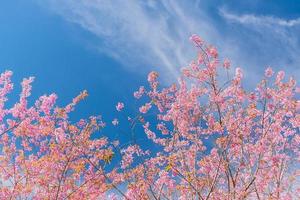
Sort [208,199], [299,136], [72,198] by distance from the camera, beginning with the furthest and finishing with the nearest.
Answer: [299,136] → [72,198] → [208,199]

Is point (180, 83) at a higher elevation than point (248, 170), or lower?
higher

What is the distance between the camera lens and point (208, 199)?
38.4 feet

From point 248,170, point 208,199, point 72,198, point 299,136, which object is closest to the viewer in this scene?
Result: point 208,199

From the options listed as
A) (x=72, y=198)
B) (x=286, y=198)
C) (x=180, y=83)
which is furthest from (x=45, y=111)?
(x=286, y=198)

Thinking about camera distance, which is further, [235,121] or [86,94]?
[86,94]

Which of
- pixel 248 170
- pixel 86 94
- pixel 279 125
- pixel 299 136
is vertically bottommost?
pixel 248 170

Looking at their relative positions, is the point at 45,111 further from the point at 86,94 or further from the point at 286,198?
the point at 286,198

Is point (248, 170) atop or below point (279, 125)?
below

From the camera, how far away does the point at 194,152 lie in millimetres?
13352

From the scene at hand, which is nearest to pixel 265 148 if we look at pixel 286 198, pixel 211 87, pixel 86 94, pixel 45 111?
pixel 211 87

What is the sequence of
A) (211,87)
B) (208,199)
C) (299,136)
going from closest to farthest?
(208,199)
(211,87)
(299,136)

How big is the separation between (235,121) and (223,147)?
1.35 m

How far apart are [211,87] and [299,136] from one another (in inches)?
203

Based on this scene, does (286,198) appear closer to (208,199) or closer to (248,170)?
(248,170)
